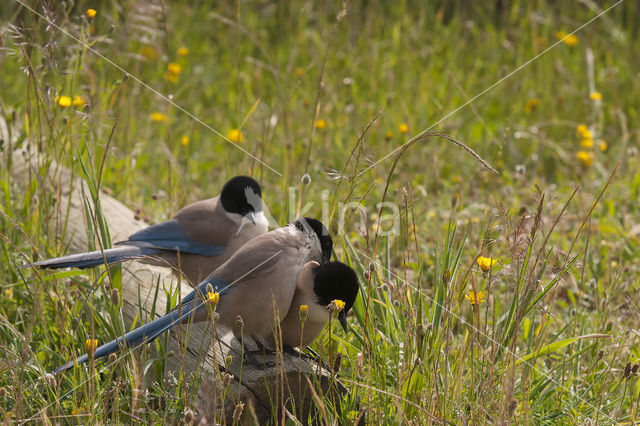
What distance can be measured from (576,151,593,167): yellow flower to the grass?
77mm

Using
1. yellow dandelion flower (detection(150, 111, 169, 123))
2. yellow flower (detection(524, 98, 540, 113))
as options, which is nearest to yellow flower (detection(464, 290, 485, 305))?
yellow dandelion flower (detection(150, 111, 169, 123))

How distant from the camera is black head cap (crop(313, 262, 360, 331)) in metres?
2.64

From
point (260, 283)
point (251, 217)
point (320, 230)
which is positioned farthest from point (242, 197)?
point (260, 283)

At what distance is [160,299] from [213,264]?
57 cm

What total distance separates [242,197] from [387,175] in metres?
1.53

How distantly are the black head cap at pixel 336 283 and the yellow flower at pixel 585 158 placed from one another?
10.00 feet

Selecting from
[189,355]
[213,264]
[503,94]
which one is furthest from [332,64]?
[189,355]

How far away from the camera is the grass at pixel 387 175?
2525mm

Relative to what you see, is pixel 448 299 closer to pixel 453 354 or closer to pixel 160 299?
pixel 453 354

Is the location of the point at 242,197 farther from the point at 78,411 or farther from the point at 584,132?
the point at 584,132

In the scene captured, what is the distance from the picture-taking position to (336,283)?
2.64 metres

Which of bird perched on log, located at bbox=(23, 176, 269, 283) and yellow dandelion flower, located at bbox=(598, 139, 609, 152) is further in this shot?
yellow dandelion flower, located at bbox=(598, 139, 609, 152)

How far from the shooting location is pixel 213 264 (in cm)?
356

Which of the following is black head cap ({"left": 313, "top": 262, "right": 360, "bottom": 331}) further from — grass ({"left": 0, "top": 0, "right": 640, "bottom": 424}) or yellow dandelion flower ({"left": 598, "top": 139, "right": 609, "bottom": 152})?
yellow dandelion flower ({"left": 598, "top": 139, "right": 609, "bottom": 152})
